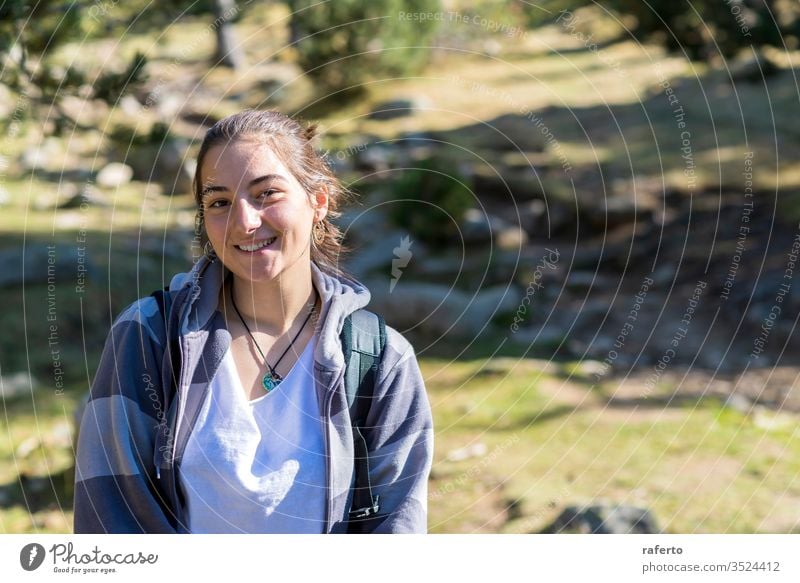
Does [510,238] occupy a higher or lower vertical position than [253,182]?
lower

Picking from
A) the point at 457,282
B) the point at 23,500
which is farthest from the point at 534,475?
the point at 457,282

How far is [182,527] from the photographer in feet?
7.23

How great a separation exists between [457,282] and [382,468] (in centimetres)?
688

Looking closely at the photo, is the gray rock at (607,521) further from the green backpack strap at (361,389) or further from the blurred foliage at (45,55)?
the blurred foliage at (45,55)

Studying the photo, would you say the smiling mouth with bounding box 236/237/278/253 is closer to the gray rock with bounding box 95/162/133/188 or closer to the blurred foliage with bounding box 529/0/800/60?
the blurred foliage with bounding box 529/0/800/60

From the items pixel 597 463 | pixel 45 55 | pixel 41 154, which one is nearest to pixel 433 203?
pixel 597 463

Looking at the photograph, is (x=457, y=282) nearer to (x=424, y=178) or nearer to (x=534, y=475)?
(x=424, y=178)

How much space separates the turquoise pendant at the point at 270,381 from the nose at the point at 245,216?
325 millimetres

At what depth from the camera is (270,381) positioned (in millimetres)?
2223

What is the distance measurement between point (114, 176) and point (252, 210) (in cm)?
993

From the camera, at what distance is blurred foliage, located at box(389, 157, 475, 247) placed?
10023 millimetres

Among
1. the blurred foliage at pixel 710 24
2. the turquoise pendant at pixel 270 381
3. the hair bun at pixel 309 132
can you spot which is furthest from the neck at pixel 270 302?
the blurred foliage at pixel 710 24

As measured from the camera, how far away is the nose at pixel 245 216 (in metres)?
2.19

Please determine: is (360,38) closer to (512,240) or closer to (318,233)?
(512,240)
